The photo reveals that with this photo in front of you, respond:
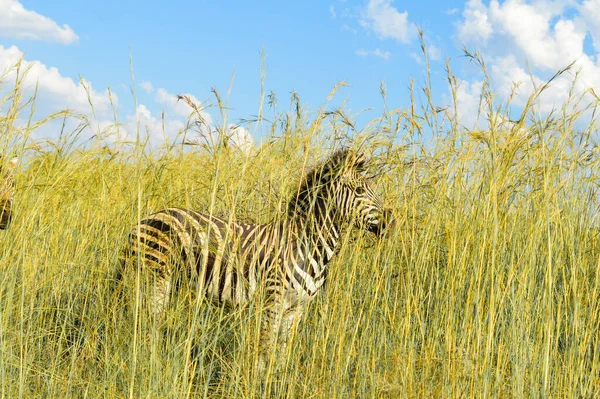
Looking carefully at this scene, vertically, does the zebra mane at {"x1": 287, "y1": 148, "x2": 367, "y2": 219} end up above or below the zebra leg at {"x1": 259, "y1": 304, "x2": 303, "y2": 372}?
above

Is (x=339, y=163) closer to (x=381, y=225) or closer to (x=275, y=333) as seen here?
(x=381, y=225)

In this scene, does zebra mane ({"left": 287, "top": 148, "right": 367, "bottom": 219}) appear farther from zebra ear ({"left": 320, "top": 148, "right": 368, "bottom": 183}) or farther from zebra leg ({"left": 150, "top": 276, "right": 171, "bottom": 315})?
zebra leg ({"left": 150, "top": 276, "right": 171, "bottom": 315})

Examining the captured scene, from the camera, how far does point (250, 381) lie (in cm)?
242

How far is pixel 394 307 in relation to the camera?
2.61 meters

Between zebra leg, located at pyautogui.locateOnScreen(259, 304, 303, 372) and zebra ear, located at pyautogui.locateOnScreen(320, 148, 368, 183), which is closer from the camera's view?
zebra leg, located at pyautogui.locateOnScreen(259, 304, 303, 372)

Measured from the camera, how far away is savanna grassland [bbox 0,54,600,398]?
7.57 ft

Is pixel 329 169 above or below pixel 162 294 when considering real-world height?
above

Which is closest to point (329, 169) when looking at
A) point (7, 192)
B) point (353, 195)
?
point (353, 195)

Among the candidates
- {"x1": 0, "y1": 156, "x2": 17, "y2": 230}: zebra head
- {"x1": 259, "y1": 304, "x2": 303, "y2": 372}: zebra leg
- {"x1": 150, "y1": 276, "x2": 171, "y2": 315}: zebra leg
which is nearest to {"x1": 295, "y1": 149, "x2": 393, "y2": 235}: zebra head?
{"x1": 259, "y1": 304, "x2": 303, "y2": 372}: zebra leg

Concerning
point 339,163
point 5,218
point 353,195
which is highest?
point 339,163

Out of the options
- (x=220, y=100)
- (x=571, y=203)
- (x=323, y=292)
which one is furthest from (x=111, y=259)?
(x=571, y=203)

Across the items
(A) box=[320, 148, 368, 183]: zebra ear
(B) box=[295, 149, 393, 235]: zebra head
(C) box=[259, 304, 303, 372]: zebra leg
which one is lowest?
(C) box=[259, 304, 303, 372]: zebra leg

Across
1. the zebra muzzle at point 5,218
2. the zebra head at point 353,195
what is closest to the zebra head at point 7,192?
the zebra muzzle at point 5,218

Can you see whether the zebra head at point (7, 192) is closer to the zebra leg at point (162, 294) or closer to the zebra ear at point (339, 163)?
the zebra leg at point (162, 294)
